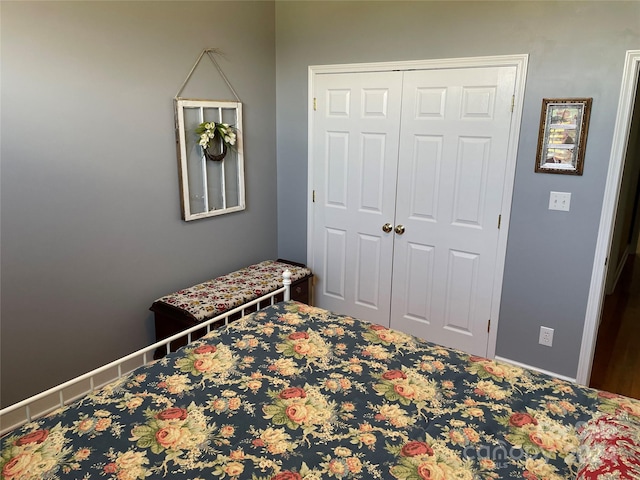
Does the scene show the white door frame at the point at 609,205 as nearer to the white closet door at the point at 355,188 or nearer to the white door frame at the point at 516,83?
the white door frame at the point at 516,83

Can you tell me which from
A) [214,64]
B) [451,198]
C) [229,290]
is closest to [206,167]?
[214,64]

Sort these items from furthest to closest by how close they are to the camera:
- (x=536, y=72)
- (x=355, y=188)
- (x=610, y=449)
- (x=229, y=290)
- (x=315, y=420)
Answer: (x=355, y=188) < (x=229, y=290) < (x=536, y=72) < (x=315, y=420) < (x=610, y=449)

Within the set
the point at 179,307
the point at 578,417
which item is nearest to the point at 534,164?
the point at 578,417

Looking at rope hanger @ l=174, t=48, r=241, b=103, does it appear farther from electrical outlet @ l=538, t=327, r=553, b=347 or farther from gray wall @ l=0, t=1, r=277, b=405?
electrical outlet @ l=538, t=327, r=553, b=347

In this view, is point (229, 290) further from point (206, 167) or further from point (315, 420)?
point (315, 420)

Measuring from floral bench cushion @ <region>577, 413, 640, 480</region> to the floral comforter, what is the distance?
0.09 metres

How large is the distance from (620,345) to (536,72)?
2.25m

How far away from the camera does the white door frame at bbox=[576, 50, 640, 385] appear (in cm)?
241

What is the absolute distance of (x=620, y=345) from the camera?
11.8ft

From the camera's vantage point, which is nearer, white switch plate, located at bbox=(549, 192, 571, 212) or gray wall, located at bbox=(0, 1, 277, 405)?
gray wall, located at bbox=(0, 1, 277, 405)

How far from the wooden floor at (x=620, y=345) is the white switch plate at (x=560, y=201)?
1.20 m

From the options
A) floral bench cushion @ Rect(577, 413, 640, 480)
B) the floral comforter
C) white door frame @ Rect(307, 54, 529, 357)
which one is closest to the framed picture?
white door frame @ Rect(307, 54, 529, 357)

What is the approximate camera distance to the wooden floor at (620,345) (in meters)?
3.06

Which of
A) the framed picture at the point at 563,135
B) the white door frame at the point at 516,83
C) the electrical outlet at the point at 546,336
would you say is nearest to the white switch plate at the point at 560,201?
the framed picture at the point at 563,135
